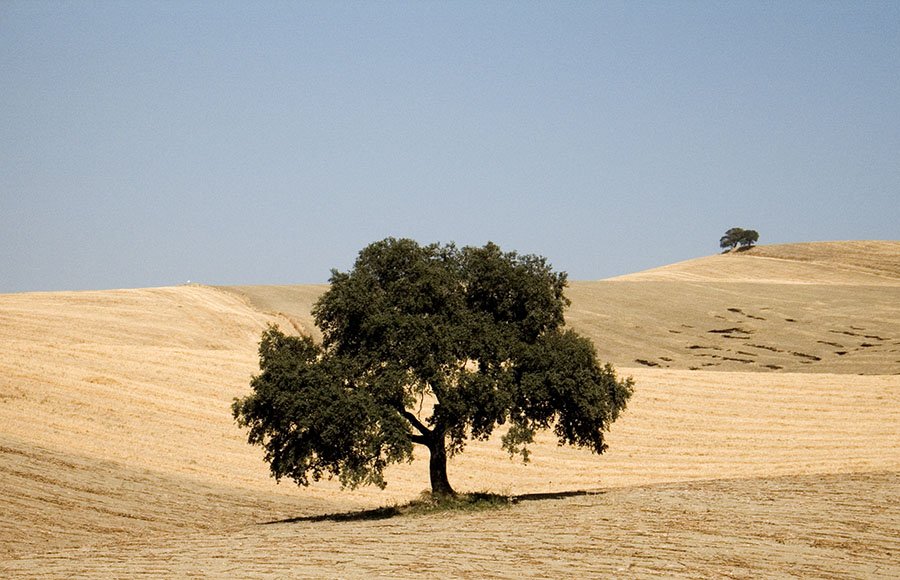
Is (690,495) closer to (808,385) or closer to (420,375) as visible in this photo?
(420,375)

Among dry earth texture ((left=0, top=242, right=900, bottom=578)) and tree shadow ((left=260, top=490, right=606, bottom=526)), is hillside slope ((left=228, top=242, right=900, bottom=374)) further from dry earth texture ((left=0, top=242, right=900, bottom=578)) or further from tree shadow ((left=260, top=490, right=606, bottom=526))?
tree shadow ((left=260, top=490, right=606, bottom=526))

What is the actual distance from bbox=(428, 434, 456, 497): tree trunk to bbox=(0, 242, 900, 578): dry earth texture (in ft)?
7.23

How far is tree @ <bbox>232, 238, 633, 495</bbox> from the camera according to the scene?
31312mm

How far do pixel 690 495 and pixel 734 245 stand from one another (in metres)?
140

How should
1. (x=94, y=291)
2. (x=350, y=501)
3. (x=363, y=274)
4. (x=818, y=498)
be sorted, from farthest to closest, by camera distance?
(x=94, y=291) < (x=350, y=501) < (x=363, y=274) < (x=818, y=498)

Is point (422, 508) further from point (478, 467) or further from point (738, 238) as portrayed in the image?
point (738, 238)

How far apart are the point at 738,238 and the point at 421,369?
14515 centimetres

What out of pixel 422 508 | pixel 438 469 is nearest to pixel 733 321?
pixel 438 469

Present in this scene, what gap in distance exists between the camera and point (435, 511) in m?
32.4

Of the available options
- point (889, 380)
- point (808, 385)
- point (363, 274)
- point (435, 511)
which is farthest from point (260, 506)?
point (889, 380)

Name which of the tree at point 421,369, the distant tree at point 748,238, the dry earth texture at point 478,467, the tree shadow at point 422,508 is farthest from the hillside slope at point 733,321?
the distant tree at point 748,238

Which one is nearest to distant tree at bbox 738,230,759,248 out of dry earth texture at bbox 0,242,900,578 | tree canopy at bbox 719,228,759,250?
tree canopy at bbox 719,228,759,250

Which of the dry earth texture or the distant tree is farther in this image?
the distant tree

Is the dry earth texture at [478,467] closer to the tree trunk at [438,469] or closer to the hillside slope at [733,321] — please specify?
the hillside slope at [733,321]
